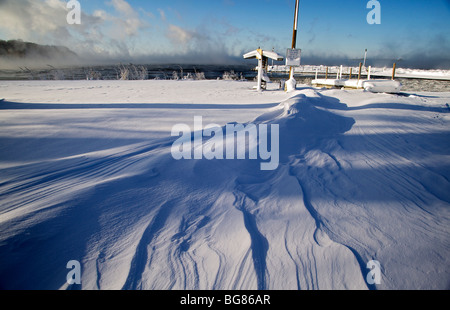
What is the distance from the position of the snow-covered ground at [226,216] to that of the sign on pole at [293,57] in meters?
7.29

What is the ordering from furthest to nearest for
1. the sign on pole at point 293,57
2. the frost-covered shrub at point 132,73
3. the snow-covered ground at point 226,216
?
the frost-covered shrub at point 132,73 → the sign on pole at point 293,57 → the snow-covered ground at point 226,216

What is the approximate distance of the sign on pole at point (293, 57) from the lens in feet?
29.7

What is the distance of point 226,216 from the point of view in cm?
149

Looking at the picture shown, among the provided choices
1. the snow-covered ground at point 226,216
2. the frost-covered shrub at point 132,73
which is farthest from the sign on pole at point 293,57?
the frost-covered shrub at point 132,73

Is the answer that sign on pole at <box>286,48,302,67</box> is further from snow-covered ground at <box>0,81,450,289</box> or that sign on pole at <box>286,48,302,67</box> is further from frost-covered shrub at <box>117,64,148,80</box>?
frost-covered shrub at <box>117,64,148,80</box>

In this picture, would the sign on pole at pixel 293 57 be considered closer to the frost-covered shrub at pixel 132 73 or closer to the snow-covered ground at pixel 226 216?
the snow-covered ground at pixel 226 216

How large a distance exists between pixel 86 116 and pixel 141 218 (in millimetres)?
3671

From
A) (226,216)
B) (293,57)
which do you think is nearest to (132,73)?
(293,57)

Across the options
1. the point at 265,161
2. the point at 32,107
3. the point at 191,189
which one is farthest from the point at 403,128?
the point at 32,107

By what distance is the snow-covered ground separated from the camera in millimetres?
1079

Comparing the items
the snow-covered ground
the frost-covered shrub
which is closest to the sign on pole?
the snow-covered ground

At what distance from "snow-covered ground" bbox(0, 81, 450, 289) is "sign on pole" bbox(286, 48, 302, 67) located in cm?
729

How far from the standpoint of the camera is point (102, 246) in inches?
47.6

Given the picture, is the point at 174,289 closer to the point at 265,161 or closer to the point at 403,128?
the point at 265,161
